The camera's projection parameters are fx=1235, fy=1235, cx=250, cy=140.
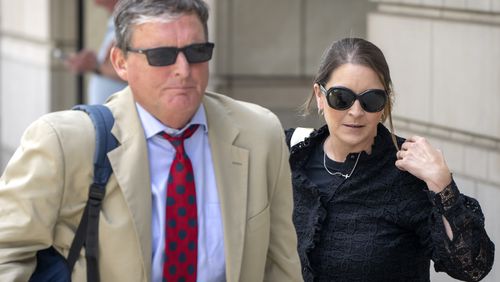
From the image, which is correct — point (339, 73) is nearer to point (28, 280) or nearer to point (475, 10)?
point (28, 280)

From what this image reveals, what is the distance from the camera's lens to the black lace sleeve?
4641mm

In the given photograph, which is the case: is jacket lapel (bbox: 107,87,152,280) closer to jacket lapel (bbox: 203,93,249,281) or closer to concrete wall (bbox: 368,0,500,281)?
jacket lapel (bbox: 203,93,249,281)

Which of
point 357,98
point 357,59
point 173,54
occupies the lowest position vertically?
point 357,98

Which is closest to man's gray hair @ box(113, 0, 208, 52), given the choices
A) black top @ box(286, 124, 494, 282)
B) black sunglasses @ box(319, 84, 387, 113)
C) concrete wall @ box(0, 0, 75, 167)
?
black sunglasses @ box(319, 84, 387, 113)

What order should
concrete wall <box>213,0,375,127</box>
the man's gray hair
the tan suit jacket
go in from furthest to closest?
Answer: concrete wall <box>213,0,375,127</box>, the man's gray hair, the tan suit jacket

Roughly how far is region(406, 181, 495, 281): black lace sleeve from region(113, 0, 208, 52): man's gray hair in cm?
131

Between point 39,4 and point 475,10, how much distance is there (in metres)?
6.84

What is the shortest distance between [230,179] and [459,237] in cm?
114

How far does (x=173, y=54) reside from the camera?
148 inches

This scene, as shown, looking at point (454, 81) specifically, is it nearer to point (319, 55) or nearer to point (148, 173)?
point (148, 173)

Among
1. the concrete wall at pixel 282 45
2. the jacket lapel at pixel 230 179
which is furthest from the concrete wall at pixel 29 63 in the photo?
the jacket lapel at pixel 230 179

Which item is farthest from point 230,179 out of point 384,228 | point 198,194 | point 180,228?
point 384,228

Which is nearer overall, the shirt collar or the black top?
the shirt collar

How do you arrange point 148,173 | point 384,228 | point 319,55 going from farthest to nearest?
point 319,55 < point 384,228 < point 148,173
